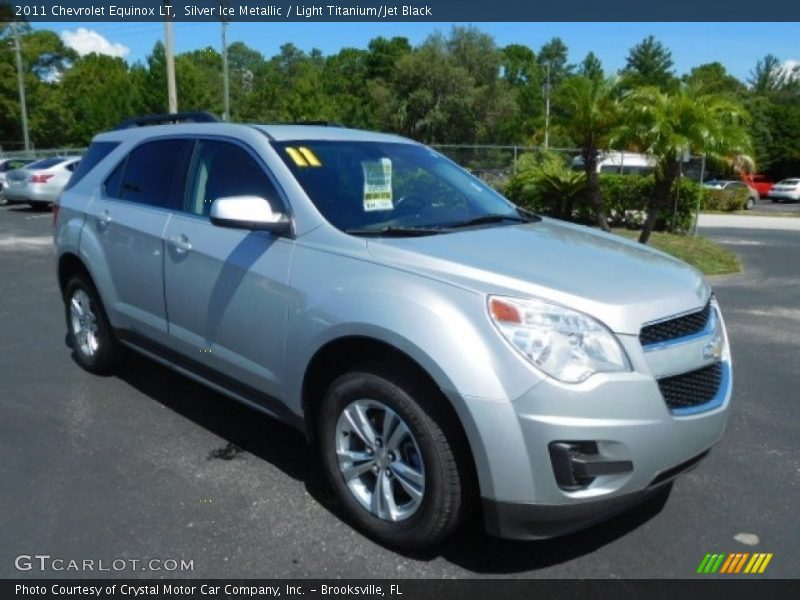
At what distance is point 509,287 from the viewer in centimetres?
288

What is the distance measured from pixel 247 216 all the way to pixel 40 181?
1760 centimetres

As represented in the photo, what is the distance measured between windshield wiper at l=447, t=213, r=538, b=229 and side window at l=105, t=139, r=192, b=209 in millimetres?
1731

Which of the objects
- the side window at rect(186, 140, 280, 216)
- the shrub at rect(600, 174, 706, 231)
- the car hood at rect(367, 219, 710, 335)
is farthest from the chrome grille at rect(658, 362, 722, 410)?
the shrub at rect(600, 174, 706, 231)

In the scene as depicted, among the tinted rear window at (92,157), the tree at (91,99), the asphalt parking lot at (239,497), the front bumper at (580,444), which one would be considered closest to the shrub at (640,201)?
the asphalt parking lot at (239,497)

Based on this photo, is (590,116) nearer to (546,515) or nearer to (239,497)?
(239,497)

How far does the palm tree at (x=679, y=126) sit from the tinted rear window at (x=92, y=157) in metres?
10.1

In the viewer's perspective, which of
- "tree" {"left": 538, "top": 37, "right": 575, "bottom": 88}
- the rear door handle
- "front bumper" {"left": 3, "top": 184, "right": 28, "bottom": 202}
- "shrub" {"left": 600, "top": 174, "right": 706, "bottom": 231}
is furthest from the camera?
"tree" {"left": 538, "top": 37, "right": 575, "bottom": 88}

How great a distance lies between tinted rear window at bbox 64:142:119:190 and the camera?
5.28 m

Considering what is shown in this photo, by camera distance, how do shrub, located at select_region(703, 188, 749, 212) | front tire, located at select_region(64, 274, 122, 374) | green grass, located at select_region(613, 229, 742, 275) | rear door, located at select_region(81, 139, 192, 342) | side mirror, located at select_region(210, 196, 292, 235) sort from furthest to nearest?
shrub, located at select_region(703, 188, 749, 212), green grass, located at select_region(613, 229, 742, 275), front tire, located at select_region(64, 274, 122, 374), rear door, located at select_region(81, 139, 192, 342), side mirror, located at select_region(210, 196, 292, 235)

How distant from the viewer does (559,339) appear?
2758mm

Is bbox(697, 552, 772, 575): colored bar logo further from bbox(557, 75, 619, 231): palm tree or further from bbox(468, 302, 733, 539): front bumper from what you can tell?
bbox(557, 75, 619, 231): palm tree

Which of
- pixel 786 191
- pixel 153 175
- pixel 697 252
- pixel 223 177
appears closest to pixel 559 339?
pixel 223 177

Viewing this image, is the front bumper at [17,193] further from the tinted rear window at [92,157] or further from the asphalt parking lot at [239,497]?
the tinted rear window at [92,157]
